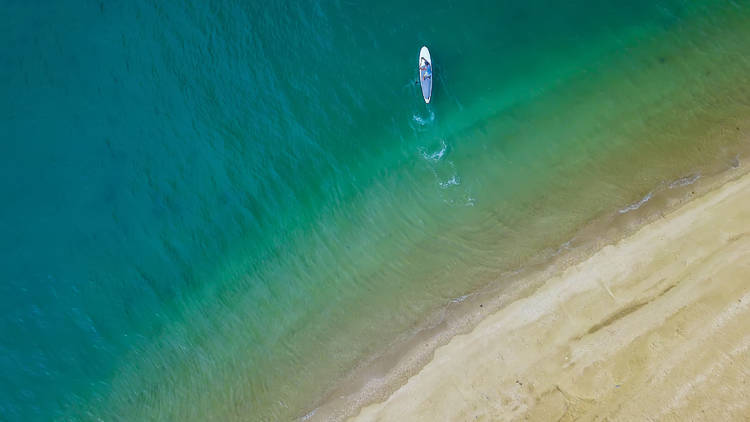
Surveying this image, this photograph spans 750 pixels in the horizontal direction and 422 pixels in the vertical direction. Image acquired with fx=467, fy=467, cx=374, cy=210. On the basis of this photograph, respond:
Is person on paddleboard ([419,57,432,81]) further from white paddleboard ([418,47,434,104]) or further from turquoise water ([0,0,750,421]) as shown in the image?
turquoise water ([0,0,750,421])

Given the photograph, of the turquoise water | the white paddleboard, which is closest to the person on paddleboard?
the white paddleboard

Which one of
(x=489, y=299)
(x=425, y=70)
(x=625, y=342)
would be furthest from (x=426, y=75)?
(x=625, y=342)

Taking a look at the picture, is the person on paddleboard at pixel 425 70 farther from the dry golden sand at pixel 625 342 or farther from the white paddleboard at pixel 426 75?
the dry golden sand at pixel 625 342

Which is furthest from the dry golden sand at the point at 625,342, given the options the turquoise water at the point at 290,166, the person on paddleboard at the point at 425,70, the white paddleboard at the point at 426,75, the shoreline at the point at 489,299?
the person on paddleboard at the point at 425,70

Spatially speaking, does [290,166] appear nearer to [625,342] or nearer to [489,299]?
[489,299]

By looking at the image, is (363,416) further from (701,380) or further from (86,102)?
(86,102)

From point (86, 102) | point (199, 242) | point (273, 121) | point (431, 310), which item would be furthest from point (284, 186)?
point (86, 102)
